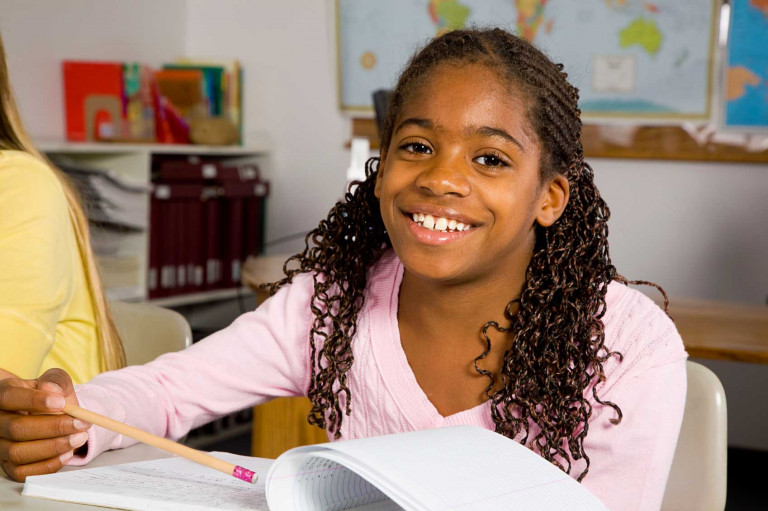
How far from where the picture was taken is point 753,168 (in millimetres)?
3090

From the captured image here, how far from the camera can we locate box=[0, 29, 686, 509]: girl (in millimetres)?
993

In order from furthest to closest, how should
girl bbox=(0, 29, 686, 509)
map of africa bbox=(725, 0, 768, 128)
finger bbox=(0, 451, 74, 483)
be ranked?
map of africa bbox=(725, 0, 768, 128), girl bbox=(0, 29, 686, 509), finger bbox=(0, 451, 74, 483)

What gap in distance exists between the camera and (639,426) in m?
0.98

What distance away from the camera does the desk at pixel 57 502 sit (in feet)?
2.61

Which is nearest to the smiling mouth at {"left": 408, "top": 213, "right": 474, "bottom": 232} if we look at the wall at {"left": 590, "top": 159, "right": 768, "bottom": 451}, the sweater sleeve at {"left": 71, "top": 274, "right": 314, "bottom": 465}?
the sweater sleeve at {"left": 71, "top": 274, "right": 314, "bottom": 465}

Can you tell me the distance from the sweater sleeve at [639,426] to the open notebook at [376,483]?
25cm

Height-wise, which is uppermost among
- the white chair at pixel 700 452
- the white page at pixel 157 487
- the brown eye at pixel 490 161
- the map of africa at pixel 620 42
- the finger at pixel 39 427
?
the map of africa at pixel 620 42

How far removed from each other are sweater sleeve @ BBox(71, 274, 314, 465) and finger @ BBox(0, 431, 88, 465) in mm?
104

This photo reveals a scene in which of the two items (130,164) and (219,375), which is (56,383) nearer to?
(219,375)

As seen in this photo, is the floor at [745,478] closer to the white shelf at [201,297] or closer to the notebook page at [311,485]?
the white shelf at [201,297]

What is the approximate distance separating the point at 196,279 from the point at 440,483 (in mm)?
2926

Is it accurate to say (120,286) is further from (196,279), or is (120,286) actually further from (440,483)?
(440,483)

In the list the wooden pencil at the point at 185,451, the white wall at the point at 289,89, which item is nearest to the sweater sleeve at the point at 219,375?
the wooden pencil at the point at 185,451

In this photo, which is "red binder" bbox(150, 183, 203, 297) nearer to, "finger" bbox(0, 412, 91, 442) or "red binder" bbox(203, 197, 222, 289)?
"red binder" bbox(203, 197, 222, 289)
